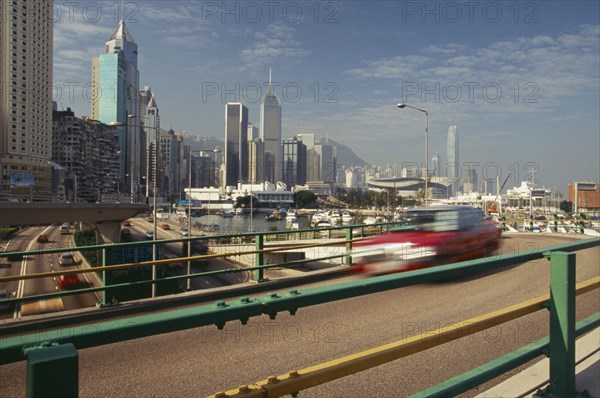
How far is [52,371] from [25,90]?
99.3 m

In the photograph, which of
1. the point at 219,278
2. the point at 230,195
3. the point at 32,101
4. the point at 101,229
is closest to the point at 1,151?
the point at 32,101

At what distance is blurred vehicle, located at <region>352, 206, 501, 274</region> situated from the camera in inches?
385

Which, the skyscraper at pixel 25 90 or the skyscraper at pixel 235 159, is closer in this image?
the skyscraper at pixel 25 90

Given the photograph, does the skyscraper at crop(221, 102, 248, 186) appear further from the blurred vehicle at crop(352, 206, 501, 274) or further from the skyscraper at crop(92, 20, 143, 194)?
the blurred vehicle at crop(352, 206, 501, 274)

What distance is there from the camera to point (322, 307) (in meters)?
7.23

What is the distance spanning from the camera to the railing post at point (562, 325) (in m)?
2.90

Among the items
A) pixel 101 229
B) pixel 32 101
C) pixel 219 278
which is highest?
pixel 32 101

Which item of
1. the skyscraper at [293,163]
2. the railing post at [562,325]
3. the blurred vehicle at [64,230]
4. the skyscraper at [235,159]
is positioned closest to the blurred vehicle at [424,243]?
the railing post at [562,325]

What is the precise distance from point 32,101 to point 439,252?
9460 cm

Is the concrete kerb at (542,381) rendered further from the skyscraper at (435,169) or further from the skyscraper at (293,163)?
the skyscraper at (293,163)

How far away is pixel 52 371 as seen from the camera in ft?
4.41

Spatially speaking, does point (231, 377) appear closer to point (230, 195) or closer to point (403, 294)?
point (403, 294)

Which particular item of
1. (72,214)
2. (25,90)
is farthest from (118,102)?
(72,214)

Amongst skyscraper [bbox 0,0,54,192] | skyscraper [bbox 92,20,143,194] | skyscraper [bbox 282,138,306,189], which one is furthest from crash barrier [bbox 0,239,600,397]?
skyscraper [bbox 282,138,306,189]
